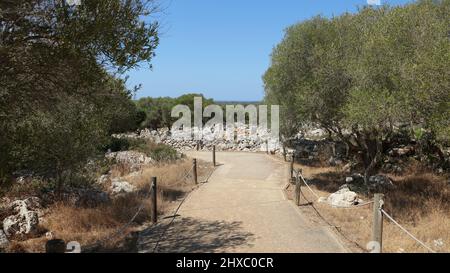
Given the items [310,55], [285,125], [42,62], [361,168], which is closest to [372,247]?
[42,62]

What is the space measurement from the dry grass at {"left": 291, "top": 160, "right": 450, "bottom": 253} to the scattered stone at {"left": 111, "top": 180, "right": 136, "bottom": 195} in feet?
20.7

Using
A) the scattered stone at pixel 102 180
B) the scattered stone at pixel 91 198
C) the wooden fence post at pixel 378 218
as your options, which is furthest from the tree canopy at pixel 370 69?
the scattered stone at pixel 102 180

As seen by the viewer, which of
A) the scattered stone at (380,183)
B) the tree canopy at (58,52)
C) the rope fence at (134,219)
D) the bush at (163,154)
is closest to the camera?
the tree canopy at (58,52)

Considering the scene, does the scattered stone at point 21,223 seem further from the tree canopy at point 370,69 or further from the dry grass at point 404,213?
the tree canopy at point 370,69

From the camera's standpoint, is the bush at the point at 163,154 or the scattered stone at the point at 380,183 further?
the bush at the point at 163,154

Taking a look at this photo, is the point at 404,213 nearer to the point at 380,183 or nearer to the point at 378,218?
the point at 380,183

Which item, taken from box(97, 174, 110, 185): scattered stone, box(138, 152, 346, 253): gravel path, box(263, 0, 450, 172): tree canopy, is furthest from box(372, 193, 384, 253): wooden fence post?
box(97, 174, 110, 185): scattered stone

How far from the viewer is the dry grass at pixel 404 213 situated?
29.8 ft

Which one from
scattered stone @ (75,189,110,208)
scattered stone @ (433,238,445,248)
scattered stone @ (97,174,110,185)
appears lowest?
scattered stone @ (433,238,445,248)

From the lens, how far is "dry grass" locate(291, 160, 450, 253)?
9078 mm

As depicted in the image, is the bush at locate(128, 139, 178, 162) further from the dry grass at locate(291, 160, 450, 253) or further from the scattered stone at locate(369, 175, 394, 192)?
the scattered stone at locate(369, 175, 394, 192)

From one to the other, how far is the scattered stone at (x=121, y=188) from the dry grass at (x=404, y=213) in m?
6.31

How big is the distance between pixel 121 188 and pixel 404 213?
968 cm
